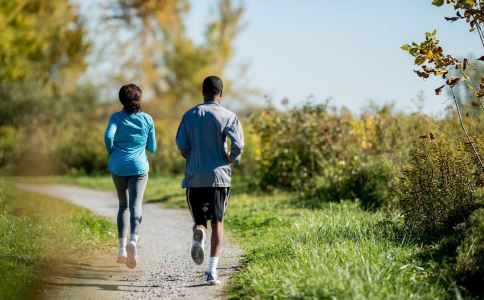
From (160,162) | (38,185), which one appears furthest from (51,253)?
(160,162)

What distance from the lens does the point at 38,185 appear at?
2066 centimetres

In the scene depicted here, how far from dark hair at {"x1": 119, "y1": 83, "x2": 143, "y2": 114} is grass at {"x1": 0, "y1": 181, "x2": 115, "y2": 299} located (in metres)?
2.09

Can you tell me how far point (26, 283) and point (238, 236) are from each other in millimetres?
3964

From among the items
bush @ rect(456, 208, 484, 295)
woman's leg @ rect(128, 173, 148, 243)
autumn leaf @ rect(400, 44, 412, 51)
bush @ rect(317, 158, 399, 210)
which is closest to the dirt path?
woman's leg @ rect(128, 173, 148, 243)

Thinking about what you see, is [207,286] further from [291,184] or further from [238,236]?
[291,184]

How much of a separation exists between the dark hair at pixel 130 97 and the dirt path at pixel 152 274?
1924mm

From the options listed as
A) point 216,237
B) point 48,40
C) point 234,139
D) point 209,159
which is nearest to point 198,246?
point 216,237

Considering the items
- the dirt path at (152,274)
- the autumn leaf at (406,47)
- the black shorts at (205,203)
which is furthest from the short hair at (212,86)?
the autumn leaf at (406,47)

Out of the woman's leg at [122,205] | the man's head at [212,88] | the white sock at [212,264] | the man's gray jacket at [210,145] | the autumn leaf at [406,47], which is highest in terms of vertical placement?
the autumn leaf at [406,47]

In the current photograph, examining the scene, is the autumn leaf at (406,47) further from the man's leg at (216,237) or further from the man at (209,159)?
the man's leg at (216,237)

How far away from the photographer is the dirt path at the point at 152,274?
22.0 ft

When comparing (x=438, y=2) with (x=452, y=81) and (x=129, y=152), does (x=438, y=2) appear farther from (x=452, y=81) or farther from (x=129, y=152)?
(x=129, y=152)

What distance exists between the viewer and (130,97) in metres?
7.63

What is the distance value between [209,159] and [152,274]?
1773 mm
